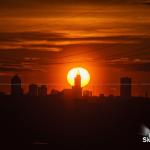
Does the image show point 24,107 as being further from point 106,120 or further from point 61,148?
point 61,148

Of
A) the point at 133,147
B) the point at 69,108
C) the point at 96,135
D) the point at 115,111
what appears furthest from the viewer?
the point at 69,108

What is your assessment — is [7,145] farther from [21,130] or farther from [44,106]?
[44,106]

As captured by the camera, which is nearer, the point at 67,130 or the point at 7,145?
the point at 7,145

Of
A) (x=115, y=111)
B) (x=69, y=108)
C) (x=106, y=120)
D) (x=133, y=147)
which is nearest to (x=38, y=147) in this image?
(x=133, y=147)

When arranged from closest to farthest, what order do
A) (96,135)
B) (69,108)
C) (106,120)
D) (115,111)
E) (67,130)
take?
(96,135), (67,130), (106,120), (115,111), (69,108)

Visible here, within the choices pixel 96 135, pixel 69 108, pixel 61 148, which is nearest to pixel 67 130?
pixel 96 135

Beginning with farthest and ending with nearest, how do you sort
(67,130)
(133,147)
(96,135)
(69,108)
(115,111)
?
(69,108)
(115,111)
(67,130)
(96,135)
(133,147)
